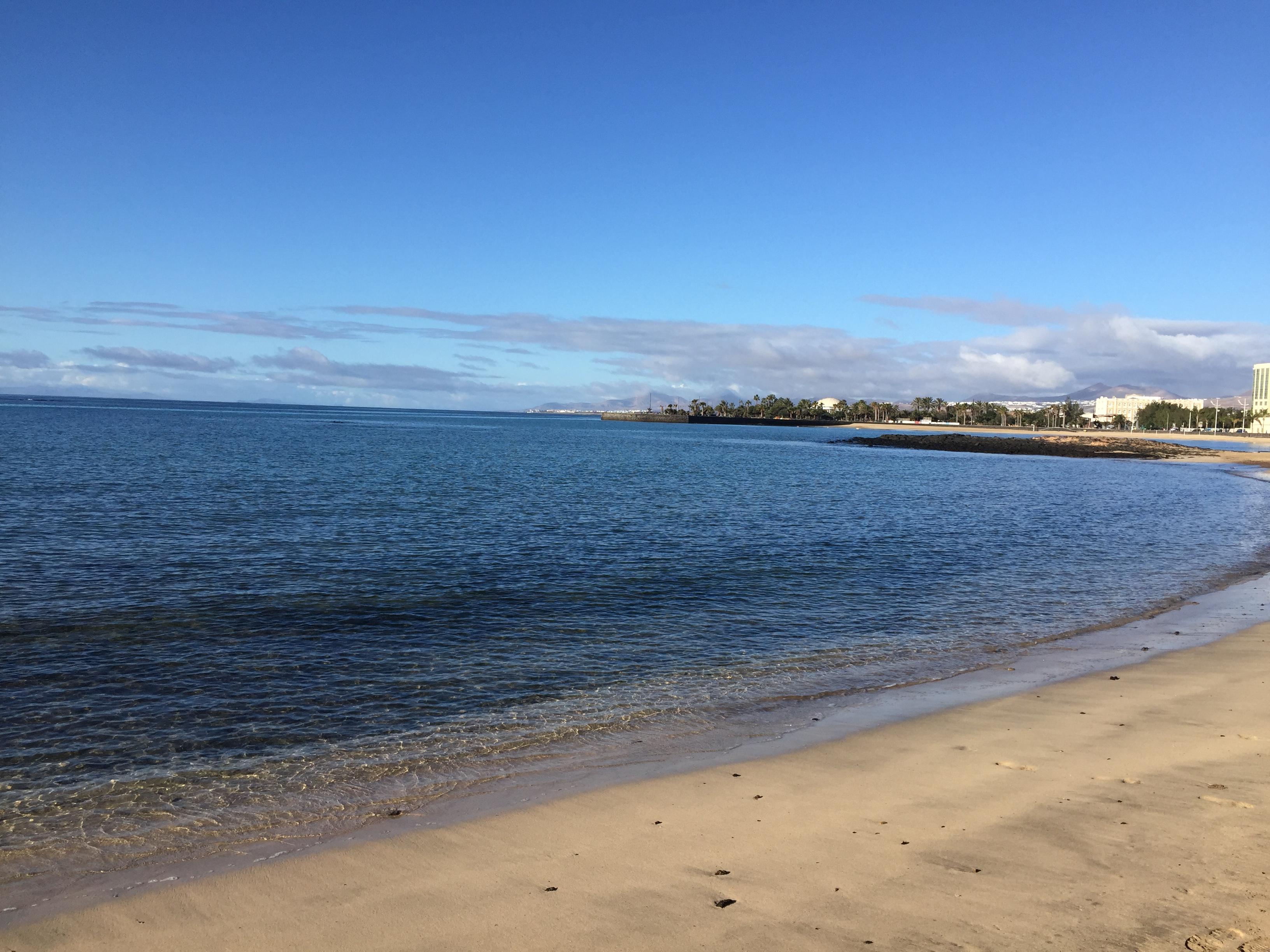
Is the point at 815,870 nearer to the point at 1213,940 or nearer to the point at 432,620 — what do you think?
the point at 1213,940

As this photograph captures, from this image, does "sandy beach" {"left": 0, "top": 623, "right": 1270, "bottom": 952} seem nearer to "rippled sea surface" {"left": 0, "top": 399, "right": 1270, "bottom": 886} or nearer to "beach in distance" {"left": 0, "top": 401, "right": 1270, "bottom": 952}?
"beach in distance" {"left": 0, "top": 401, "right": 1270, "bottom": 952}

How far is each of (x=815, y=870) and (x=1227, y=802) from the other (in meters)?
4.18

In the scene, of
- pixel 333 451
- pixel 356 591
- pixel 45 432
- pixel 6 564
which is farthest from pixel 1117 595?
pixel 45 432

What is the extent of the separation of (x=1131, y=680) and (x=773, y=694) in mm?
5382

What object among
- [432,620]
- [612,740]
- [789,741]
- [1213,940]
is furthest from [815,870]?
[432,620]

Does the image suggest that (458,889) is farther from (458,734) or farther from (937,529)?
(937,529)

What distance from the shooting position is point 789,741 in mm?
9945

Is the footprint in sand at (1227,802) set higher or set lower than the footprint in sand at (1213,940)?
lower

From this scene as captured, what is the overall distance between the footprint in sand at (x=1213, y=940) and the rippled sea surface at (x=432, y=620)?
570cm

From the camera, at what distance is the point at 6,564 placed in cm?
2034

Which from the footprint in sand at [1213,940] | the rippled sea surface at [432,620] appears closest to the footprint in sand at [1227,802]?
the footprint in sand at [1213,940]

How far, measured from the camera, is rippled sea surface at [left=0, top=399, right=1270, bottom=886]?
8.80 metres

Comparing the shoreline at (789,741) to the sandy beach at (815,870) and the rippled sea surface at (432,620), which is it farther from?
the rippled sea surface at (432,620)

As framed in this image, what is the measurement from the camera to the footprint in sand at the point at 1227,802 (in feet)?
24.8
